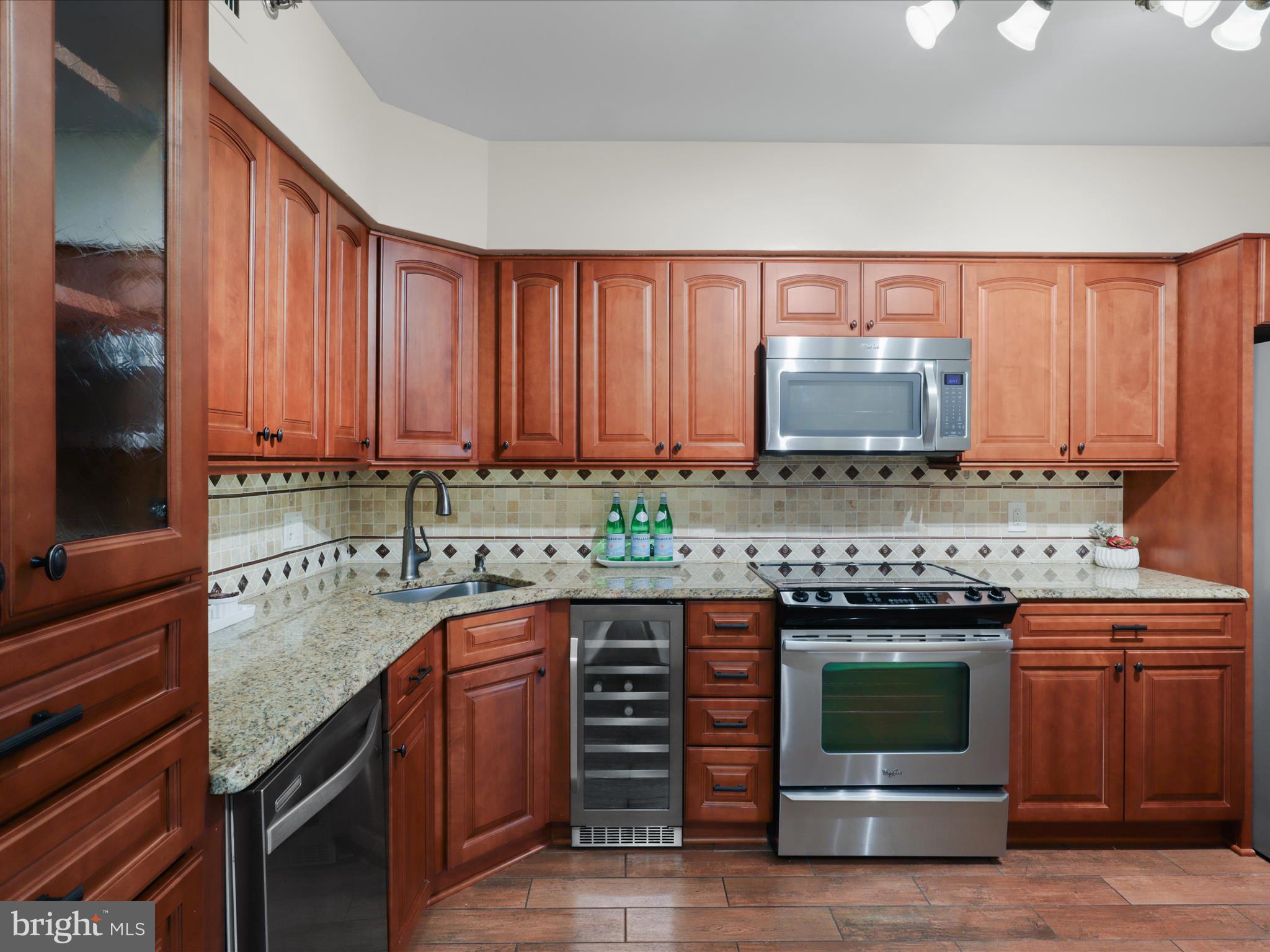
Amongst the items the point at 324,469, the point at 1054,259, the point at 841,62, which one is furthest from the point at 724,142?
the point at 324,469

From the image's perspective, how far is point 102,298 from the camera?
2.75 ft

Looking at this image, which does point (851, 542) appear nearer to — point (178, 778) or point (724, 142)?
point (724, 142)

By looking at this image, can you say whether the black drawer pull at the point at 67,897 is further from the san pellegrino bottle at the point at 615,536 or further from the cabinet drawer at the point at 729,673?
the san pellegrino bottle at the point at 615,536

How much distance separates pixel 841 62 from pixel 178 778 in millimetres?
2471

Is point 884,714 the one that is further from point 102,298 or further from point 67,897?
point 102,298

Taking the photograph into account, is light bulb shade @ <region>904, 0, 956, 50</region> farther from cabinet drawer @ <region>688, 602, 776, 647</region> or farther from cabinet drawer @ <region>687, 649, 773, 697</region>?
cabinet drawer @ <region>687, 649, 773, 697</region>

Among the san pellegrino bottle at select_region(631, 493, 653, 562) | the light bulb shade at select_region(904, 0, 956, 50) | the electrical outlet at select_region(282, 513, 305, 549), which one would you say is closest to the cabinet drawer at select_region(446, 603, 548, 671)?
the san pellegrino bottle at select_region(631, 493, 653, 562)

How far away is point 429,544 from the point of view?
10.2 ft

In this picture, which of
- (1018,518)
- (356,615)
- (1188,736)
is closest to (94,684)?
(356,615)

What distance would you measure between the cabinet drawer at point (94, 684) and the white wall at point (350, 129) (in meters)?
1.25

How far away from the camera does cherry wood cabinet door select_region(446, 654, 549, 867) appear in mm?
2215

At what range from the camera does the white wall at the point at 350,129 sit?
167 centimetres

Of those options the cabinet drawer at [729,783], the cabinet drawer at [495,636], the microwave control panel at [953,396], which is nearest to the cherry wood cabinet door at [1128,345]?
the microwave control panel at [953,396]

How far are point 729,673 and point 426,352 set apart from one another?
161cm
